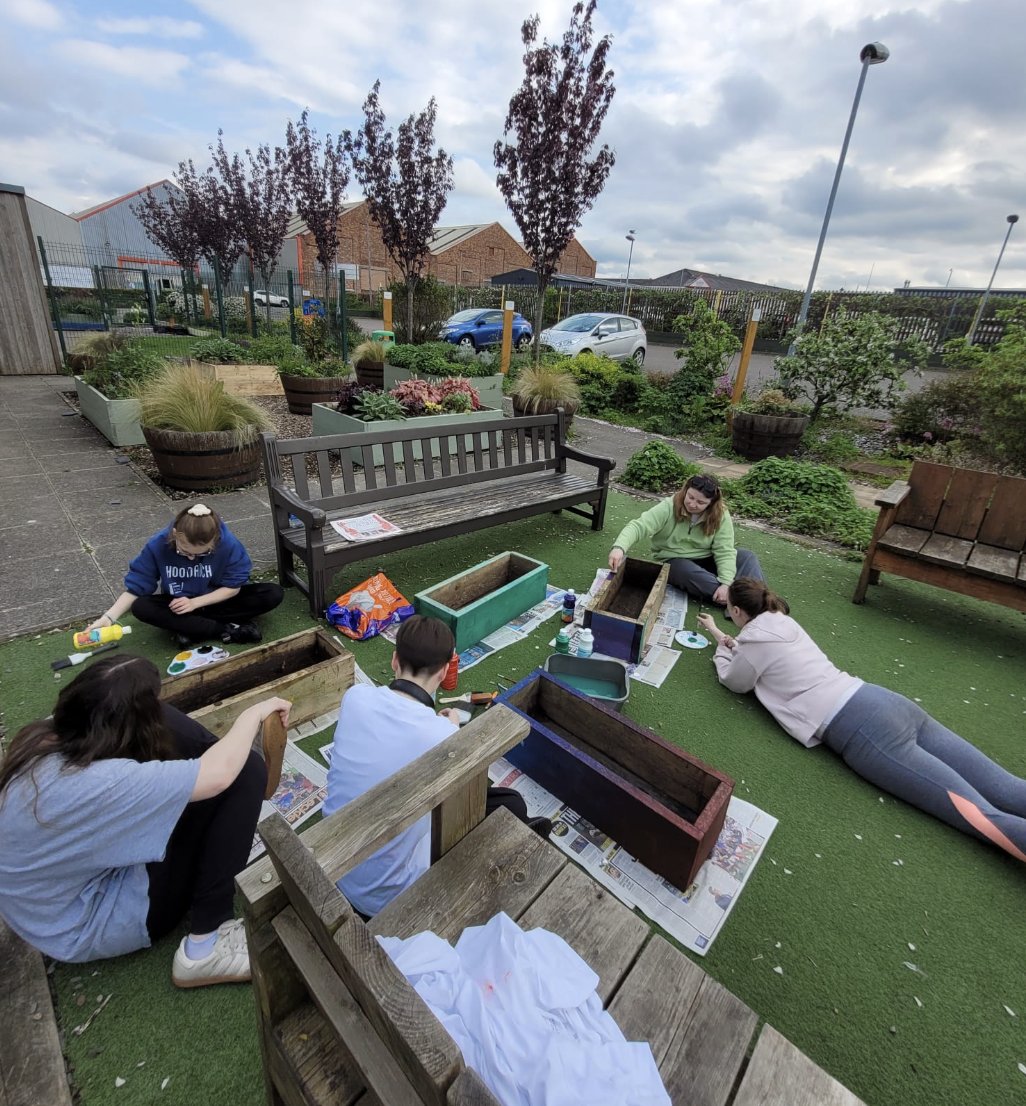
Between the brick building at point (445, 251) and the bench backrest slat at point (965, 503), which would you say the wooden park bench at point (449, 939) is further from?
the brick building at point (445, 251)

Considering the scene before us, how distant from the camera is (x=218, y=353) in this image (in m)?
9.28

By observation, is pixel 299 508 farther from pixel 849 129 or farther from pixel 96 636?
pixel 849 129

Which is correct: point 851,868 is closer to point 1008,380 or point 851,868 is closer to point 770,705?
point 770,705

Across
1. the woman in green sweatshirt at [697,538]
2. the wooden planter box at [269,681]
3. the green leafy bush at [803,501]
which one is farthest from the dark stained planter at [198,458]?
the green leafy bush at [803,501]

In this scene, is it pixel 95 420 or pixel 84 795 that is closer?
pixel 84 795

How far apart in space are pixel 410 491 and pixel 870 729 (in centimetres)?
322

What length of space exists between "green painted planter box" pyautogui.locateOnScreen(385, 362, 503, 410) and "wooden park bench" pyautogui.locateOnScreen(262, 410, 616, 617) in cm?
354

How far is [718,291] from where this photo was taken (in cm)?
1934

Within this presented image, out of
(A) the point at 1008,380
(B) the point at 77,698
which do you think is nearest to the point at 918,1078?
(B) the point at 77,698

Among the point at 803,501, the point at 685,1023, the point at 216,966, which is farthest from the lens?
the point at 803,501

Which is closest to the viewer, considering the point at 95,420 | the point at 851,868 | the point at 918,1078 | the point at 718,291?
the point at 918,1078

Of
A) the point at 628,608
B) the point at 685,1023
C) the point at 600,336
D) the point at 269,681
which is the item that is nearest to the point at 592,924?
the point at 685,1023

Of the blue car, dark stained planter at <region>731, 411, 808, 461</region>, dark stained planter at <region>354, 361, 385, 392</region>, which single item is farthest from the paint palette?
the blue car

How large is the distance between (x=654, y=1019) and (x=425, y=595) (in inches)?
91.9
